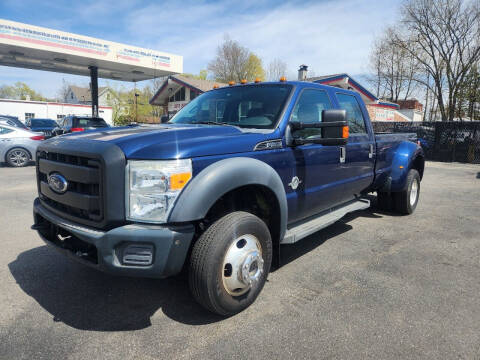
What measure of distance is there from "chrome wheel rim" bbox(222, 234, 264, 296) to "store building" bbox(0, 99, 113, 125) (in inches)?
1345

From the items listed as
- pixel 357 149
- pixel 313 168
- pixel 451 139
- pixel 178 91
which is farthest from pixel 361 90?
pixel 313 168

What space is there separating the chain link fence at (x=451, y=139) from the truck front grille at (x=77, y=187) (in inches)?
603

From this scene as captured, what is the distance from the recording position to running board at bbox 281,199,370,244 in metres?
3.06

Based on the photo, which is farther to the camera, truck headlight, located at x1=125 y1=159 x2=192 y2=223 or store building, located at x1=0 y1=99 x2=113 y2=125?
store building, located at x1=0 y1=99 x2=113 y2=125

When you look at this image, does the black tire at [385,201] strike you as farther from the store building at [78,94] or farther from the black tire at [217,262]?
the store building at [78,94]

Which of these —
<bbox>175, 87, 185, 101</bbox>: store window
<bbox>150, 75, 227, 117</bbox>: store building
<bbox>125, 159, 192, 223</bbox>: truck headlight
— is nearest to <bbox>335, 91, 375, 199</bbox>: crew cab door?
<bbox>125, 159, 192, 223</bbox>: truck headlight

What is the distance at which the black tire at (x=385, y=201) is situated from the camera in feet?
18.4

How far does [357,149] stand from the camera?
407 centimetres

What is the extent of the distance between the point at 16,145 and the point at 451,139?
58.4 feet

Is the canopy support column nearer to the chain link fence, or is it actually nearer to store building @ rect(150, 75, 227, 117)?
store building @ rect(150, 75, 227, 117)

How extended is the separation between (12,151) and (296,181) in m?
11.0

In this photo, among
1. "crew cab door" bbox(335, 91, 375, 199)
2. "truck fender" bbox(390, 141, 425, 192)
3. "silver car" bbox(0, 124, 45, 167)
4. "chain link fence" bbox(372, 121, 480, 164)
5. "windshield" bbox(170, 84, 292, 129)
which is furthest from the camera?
"chain link fence" bbox(372, 121, 480, 164)

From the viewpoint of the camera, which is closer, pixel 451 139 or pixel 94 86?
pixel 451 139

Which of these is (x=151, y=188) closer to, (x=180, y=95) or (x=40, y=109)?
(x=180, y=95)
